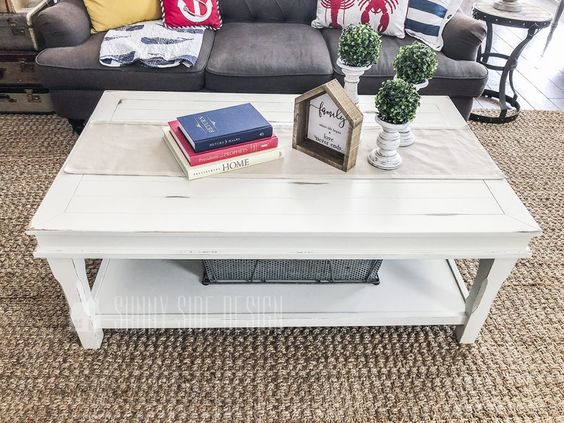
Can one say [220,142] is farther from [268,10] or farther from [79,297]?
[268,10]

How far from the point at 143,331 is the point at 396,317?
0.71 metres

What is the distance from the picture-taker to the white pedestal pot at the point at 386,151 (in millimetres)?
1317

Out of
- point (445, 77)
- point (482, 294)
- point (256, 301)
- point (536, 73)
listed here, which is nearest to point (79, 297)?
point (256, 301)

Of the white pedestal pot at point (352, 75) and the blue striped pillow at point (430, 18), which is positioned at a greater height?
the white pedestal pot at point (352, 75)

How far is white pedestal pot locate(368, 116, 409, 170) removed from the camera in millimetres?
1317

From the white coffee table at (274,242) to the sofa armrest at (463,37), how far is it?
1.04m

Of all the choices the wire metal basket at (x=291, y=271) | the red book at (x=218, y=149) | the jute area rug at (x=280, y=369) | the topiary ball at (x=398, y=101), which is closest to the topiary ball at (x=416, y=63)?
the topiary ball at (x=398, y=101)

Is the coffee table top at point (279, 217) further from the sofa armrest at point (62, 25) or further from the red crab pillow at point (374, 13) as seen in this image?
the red crab pillow at point (374, 13)

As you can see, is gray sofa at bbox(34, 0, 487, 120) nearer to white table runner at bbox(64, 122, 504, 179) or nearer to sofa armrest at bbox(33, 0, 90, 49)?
sofa armrest at bbox(33, 0, 90, 49)

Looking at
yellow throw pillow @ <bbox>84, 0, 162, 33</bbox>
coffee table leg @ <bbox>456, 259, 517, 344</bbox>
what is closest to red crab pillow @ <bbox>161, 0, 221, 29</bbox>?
yellow throw pillow @ <bbox>84, 0, 162, 33</bbox>

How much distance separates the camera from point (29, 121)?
93.0 inches

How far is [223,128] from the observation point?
1.32 meters

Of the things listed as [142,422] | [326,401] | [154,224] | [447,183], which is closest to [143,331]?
[142,422]

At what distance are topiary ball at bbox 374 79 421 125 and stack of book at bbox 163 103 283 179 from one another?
30cm
